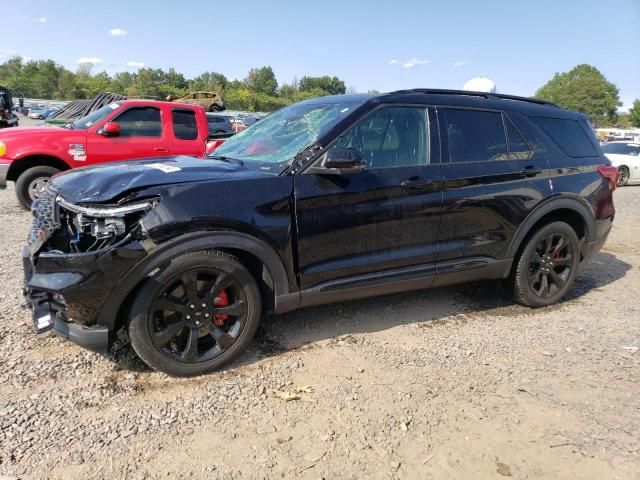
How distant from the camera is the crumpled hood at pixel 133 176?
9.55 feet

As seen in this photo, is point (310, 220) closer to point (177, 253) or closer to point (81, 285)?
point (177, 253)

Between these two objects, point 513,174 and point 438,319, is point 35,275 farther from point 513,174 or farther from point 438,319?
point 513,174

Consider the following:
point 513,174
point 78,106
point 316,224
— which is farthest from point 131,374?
point 78,106

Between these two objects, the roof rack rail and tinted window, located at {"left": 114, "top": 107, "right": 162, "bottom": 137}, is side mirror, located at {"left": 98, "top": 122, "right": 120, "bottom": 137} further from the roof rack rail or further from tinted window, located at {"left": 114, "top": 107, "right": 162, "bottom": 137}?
the roof rack rail

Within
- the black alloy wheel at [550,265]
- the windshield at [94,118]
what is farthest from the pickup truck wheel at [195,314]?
the windshield at [94,118]

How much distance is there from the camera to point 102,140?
788cm

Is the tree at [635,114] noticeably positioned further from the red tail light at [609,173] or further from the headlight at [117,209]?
the headlight at [117,209]

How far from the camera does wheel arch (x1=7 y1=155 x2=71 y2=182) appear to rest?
7.48m

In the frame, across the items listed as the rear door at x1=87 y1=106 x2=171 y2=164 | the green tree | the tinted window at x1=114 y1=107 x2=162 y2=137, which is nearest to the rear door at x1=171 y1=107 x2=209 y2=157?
the rear door at x1=87 y1=106 x2=171 y2=164

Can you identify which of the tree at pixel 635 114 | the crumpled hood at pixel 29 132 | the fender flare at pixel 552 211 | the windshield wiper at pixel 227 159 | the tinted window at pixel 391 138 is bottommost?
the fender flare at pixel 552 211

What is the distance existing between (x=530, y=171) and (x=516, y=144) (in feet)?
0.86

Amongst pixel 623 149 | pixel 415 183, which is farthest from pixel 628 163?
pixel 415 183

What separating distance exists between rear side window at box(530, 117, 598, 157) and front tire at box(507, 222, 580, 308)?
0.72 m

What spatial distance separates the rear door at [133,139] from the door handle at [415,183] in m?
5.35
